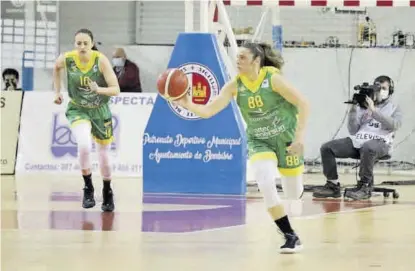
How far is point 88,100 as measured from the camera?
11047 mm

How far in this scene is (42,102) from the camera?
16.7 meters

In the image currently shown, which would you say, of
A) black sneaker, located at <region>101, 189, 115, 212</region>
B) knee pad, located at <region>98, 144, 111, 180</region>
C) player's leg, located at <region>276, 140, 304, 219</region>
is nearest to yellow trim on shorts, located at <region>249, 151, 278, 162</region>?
player's leg, located at <region>276, 140, 304, 219</region>

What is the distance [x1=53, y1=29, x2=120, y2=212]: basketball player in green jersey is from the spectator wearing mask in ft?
21.3

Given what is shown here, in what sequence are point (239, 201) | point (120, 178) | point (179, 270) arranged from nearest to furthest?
point (179, 270), point (239, 201), point (120, 178)

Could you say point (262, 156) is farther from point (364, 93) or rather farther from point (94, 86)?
point (364, 93)

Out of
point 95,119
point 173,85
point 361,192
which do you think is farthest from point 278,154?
point 361,192

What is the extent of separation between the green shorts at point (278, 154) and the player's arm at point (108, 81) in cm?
251

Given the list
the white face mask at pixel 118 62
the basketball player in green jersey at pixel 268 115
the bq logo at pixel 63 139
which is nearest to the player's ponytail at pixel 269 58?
the basketball player in green jersey at pixel 268 115

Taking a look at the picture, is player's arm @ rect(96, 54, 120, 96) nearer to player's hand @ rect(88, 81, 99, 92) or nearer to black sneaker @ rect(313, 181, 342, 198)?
player's hand @ rect(88, 81, 99, 92)

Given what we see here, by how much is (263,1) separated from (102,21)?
30.3ft

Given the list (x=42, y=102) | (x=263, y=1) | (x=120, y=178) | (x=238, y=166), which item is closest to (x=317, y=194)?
(x=238, y=166)

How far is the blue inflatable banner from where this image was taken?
508 inches

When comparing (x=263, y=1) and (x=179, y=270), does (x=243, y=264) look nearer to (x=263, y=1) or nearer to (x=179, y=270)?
(x=179, y=270)

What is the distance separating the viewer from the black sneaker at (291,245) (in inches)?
317
